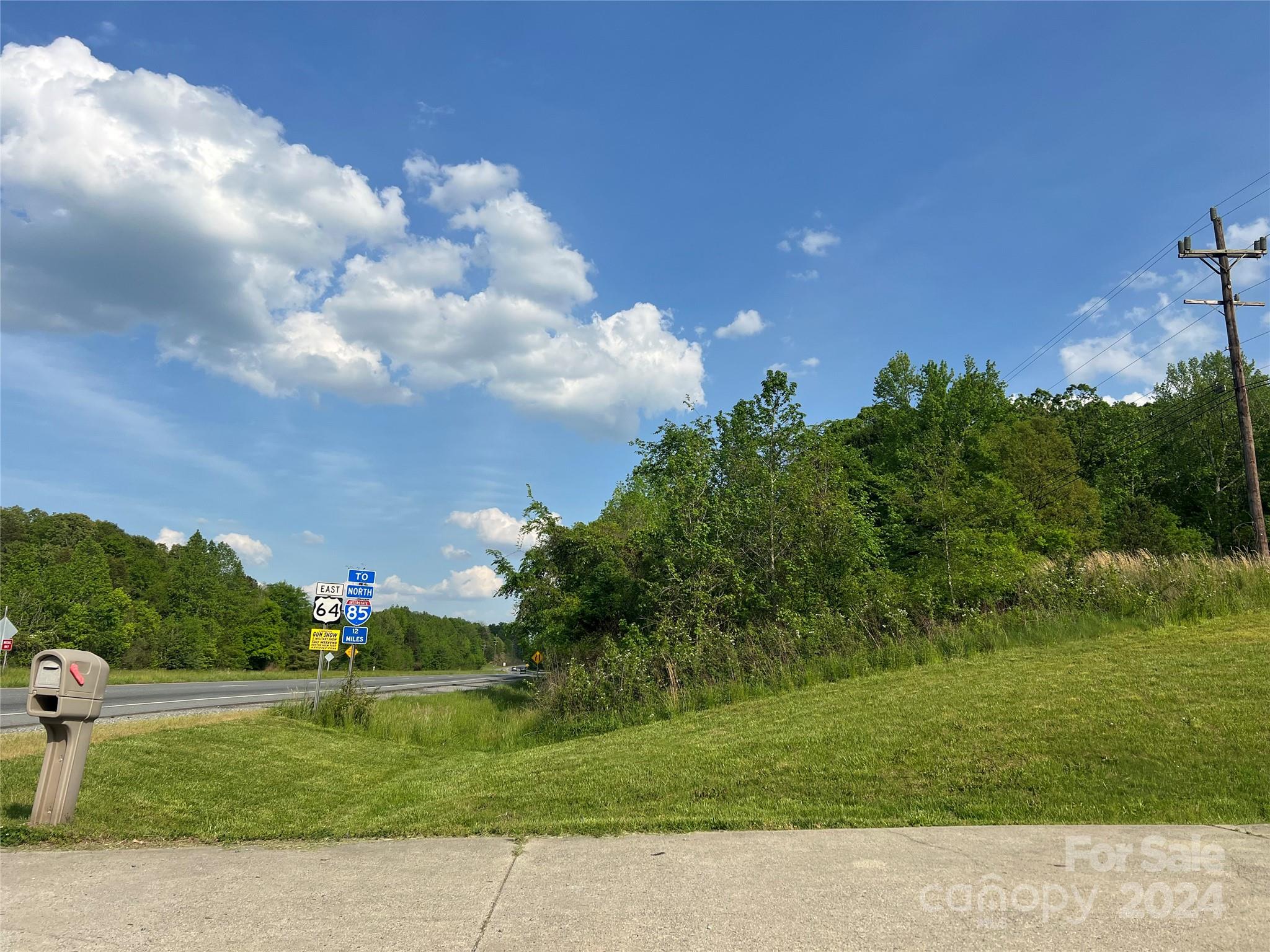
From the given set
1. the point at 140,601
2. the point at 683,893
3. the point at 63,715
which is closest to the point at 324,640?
the point at 63,715

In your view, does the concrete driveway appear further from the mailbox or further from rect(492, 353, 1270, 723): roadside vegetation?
rect(492, 353, 1270, 723): roadside vegetation

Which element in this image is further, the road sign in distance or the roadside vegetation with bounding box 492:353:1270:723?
the road sign in distance

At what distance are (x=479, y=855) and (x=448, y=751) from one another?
32.4 ft

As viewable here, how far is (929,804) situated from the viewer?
21.9 ft

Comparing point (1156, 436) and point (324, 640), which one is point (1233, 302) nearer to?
point (324, 640)

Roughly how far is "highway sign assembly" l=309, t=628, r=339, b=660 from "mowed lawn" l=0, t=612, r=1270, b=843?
5.11 metres

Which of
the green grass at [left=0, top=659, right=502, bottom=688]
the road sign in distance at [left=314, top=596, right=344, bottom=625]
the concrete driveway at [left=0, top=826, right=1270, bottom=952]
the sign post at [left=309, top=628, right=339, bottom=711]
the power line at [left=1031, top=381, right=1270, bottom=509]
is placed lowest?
the green grass at [left=0, top=659, right=502, bottom=688]

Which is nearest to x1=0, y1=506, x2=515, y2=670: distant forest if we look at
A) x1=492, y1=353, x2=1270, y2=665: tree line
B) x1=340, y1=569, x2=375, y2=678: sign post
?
x1=492, y1=353, x2=1270, y2=665: tree line

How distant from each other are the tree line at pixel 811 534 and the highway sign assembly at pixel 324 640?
21.5ft

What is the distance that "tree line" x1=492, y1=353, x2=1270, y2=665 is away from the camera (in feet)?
61.1

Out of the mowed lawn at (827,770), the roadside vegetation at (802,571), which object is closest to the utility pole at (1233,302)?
the roadside vegetation at (802,571)

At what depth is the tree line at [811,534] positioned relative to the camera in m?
18.6

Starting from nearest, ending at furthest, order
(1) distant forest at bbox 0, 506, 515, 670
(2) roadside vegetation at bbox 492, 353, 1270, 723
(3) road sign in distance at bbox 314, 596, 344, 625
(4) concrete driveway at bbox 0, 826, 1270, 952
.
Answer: (4) concrete driveway at bbox 0, 826, 1270, 952, (2) roadside vegetation at bbox 492, 353, 1270, 723, (3) road sign in distance at bbox 314, 596, 344, 625, (1) distant forest at bbox 0, 506, 515, 670

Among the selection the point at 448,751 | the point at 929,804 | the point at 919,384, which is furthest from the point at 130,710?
the point at 919,384
